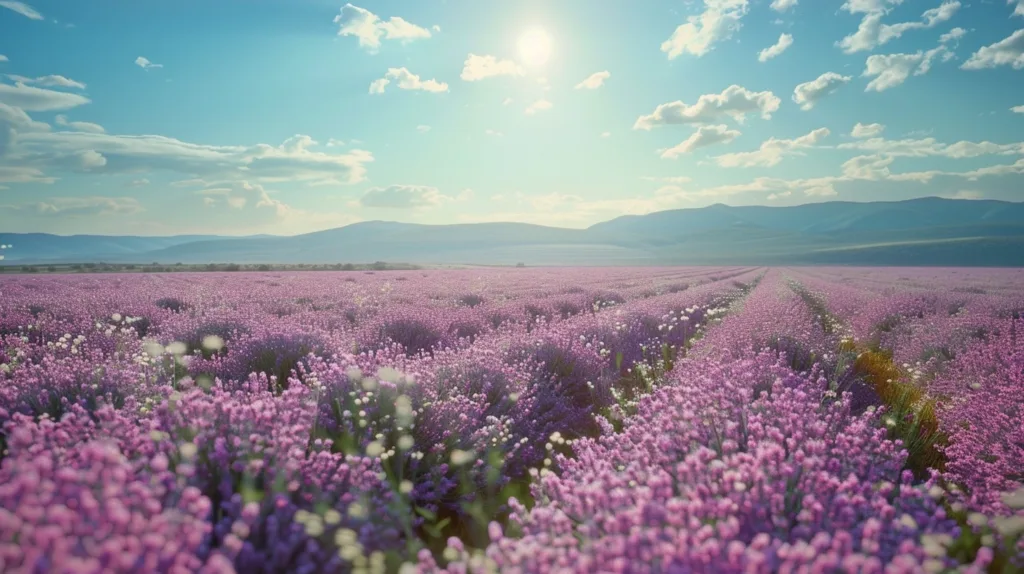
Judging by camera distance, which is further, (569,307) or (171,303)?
(569,307)

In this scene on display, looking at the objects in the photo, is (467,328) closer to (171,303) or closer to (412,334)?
(412,334)

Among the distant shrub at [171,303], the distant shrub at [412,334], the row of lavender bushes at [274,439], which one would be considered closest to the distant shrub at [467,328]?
the distant shrub at [412,334]

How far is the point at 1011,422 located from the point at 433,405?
3.56 meters

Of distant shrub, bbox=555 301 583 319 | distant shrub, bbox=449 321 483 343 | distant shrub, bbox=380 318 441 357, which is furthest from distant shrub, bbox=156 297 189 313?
distant shrub, bbox=555 301 583 319

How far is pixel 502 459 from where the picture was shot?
10.8ft

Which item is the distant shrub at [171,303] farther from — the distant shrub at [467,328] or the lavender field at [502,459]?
the distant shrub at [467,328]

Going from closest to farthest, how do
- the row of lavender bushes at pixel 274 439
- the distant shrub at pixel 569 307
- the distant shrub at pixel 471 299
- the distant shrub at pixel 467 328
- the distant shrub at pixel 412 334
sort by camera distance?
the row of lavender bushes at pixel 274 439, the distant shrub at pixel 412 334, the distant shrub at pixel 467 328, the distant shrub at pixel 569 307, the distant shrub at pixel 471 299

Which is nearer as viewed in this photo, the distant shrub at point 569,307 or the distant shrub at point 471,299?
the distant shrub at point 569,307

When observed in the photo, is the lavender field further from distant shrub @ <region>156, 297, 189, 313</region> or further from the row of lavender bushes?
distant shrub @ <region>156, 297, 189, 313</region>

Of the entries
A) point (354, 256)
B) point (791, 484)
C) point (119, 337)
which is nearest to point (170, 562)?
point (791, 484)

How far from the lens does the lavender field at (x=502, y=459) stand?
138 centimetres

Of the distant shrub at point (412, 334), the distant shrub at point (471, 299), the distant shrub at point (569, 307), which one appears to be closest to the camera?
the distant shrub at point (412, 334)

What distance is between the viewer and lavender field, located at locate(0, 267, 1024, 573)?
138 cm

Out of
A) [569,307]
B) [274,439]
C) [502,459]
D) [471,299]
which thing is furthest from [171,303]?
[274,439]
